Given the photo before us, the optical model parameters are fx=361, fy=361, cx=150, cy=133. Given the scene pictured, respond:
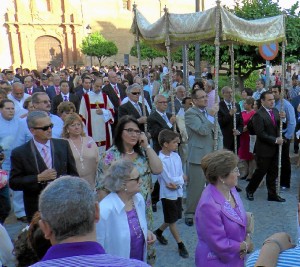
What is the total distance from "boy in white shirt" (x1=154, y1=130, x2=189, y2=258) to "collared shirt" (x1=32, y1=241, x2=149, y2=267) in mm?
2934

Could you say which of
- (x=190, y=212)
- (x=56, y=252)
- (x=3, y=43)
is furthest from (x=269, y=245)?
(x=3, y=43)

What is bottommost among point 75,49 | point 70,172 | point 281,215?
point 281,215

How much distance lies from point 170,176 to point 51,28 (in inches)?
1662

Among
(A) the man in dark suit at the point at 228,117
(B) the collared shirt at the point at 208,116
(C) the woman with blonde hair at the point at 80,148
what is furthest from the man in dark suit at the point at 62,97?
(B) the collared shirt at the point at 208,116

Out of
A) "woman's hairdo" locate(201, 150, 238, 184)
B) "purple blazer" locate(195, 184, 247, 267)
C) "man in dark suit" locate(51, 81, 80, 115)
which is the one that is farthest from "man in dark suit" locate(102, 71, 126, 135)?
"purple blazer" locate(195, 184, 247, 267)

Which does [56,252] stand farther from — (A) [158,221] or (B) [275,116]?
(B) [275,116]

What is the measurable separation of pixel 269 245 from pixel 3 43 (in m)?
44.4

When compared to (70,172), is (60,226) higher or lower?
higher

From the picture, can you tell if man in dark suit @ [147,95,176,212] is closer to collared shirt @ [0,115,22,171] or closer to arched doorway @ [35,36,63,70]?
collared shirt @ [0,115,22,171]

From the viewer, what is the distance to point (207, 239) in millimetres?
2838

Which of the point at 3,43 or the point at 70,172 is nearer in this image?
the point at 70,172

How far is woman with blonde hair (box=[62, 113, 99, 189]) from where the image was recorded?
4375mm

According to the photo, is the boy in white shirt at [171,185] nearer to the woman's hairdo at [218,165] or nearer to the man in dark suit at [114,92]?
the woman's hairdo at [218,165]

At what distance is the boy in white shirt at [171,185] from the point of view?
434 centimetres
